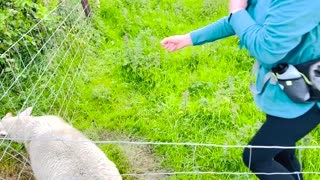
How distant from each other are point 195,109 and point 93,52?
1795 millimetres

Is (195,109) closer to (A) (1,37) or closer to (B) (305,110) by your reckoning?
(B) (305,110)

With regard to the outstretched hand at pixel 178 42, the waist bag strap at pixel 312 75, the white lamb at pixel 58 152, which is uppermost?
the outstretched hand at pixel 178 42

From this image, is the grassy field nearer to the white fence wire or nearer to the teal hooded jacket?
the white fence wire

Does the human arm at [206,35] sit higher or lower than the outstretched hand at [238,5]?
lower

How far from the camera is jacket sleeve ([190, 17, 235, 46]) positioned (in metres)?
2.07

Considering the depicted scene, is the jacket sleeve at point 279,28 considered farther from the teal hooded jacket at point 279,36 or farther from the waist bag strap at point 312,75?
the waist bag strap at point 312,75

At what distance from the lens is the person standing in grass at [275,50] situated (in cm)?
146

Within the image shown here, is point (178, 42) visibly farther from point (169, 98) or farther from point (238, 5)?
point (169, 98)

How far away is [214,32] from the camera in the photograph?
2102mm

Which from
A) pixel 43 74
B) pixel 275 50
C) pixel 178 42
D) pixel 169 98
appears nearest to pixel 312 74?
pixel 275 50

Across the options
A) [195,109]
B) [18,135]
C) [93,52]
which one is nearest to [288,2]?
[195,109]

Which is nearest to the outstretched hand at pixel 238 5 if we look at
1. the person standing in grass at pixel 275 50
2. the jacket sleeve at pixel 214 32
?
the person standing in grass at pixel 275 50

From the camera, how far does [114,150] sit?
128 inches

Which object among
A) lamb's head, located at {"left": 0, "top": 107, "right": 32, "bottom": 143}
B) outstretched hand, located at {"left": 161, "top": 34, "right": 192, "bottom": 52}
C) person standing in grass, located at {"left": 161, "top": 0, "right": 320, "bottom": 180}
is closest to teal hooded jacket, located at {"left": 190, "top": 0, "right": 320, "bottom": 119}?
person standing in grass, located at {"left": 161, "top": 0, "right": 320, "bottom": 180}
